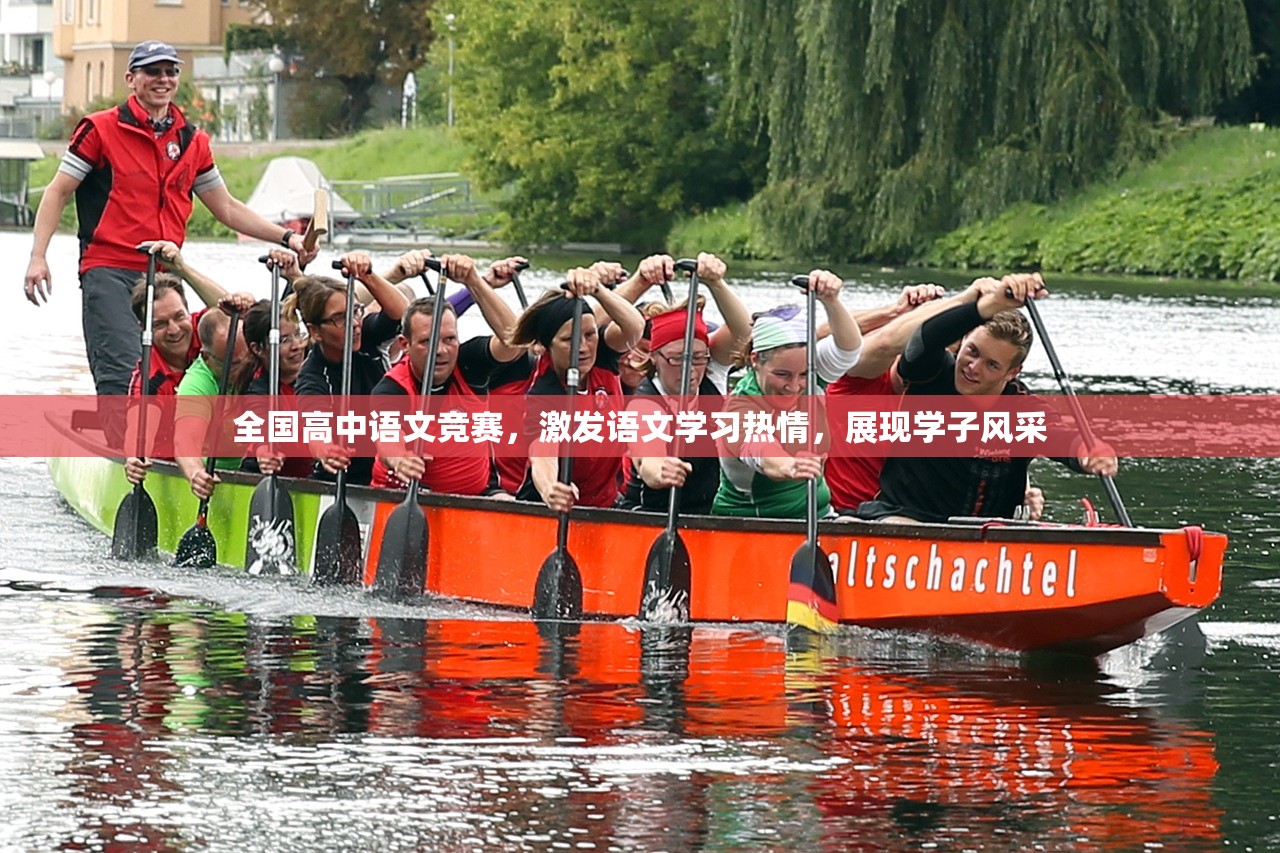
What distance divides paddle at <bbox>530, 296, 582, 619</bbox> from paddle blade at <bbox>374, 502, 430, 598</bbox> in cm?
69

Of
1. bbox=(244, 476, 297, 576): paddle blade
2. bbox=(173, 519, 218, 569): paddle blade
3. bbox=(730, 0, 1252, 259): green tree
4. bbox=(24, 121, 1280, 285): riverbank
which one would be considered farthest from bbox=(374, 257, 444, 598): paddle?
bbox=(24, 121, 1280, 285): riverbank

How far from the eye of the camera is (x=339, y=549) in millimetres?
11484

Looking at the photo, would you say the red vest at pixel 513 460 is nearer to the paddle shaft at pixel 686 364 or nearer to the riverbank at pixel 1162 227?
the paddle shaft at pixel 686 364

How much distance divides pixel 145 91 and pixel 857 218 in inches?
1083

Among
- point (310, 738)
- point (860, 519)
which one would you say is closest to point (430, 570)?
point (860, 519)

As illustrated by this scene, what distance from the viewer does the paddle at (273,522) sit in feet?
38.7

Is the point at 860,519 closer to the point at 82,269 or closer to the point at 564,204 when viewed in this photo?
the point at 82,269

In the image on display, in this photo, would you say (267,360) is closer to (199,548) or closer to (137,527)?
(199,548)

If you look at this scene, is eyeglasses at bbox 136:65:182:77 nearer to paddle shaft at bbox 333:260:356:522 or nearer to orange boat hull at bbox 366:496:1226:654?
paddle shaft at bbox 333:260:356:522

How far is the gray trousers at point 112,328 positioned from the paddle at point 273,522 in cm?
99

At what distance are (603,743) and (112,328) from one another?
535 centimetres

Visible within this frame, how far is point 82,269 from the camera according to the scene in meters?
12.6

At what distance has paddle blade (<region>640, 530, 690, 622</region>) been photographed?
33.2ft

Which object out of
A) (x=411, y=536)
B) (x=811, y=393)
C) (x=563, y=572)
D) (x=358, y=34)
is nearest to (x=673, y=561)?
(x=563, y=572)
